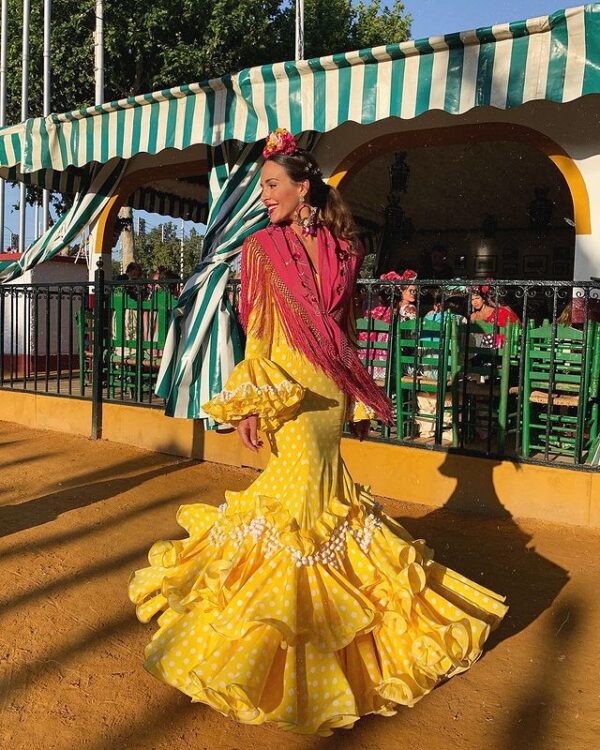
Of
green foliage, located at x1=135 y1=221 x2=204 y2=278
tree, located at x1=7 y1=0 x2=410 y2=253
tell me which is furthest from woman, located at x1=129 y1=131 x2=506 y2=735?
green foliage, located at x1=135 y1=221 x2=204 y2=278

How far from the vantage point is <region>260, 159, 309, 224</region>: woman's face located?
2307mm

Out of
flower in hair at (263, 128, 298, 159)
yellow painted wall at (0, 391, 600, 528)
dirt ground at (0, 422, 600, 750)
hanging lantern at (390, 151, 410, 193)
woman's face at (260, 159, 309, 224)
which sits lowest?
dirt ground at (0, 422, 600, 750)

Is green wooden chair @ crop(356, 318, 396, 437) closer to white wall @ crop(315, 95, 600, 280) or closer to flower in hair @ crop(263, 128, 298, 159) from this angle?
white wall @ crop(315, 95, 600, 280)

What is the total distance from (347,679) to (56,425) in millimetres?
5786

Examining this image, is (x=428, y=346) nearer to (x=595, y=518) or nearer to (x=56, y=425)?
(x=595, y=518)

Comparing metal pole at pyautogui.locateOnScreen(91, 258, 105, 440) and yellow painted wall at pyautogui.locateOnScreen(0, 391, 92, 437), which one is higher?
metal pole at pyautogui.locateOnScreen(91, 258, 105, 440)

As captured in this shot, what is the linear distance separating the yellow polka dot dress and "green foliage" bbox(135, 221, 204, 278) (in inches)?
1609

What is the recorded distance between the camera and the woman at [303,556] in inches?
80.1

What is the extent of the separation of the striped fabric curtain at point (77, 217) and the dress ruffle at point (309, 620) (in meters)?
6.37

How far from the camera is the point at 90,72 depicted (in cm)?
1858

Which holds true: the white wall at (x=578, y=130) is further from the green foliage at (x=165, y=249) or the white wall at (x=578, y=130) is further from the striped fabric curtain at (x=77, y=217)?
the green foliage at (x=165, y=249)

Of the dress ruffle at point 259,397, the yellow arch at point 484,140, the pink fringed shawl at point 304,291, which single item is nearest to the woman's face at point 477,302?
the yellow arch at point 484,140

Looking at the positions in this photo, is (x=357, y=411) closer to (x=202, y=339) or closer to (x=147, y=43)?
(x=202, y=339)

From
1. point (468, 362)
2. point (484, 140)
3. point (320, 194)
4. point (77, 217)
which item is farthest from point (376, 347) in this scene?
point (77, 217)
